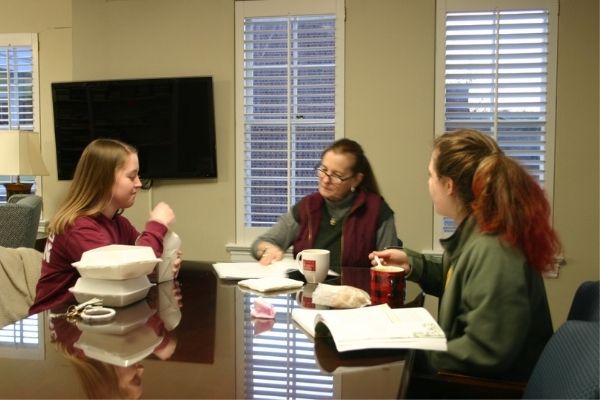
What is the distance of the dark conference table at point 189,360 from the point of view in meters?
0.85

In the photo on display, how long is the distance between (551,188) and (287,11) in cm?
193

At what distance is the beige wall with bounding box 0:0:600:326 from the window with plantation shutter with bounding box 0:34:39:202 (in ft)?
1.03

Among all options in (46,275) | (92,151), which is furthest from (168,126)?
(46,275)

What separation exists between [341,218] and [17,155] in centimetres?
255

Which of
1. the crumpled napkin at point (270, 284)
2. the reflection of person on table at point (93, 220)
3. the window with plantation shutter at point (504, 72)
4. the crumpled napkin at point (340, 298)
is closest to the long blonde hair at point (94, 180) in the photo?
the reflection of person on table at point (93, 220)

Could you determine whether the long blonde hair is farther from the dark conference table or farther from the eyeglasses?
the eyeglasses

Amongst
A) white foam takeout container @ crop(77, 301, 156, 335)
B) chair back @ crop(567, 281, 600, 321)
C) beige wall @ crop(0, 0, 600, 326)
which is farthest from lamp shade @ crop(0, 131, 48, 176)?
chair back @ crop(567, 281, 600, 321)

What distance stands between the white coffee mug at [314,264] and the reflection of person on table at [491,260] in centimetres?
43

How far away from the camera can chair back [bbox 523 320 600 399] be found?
2.62 feet

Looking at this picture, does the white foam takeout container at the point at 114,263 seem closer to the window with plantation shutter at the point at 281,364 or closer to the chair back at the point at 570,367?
the window with plantation shutter at the point at 281,364

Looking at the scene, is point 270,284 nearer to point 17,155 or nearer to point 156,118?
point 156,118

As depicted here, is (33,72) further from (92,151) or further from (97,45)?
(92,151)

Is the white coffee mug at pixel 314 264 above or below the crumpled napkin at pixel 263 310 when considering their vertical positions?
above

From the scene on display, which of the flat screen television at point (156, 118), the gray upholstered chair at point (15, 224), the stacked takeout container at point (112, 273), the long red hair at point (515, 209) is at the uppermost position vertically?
the flat screen television at point (156, 118)
